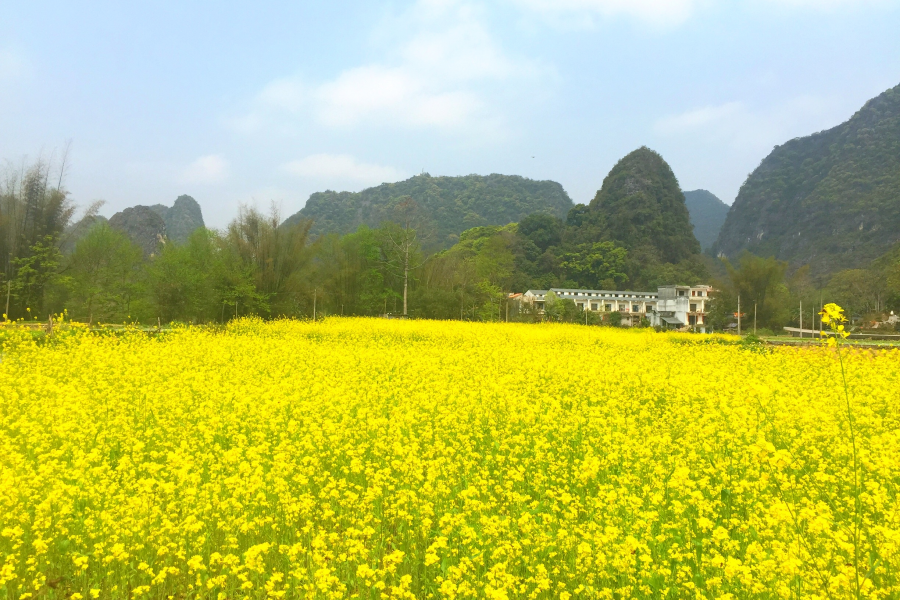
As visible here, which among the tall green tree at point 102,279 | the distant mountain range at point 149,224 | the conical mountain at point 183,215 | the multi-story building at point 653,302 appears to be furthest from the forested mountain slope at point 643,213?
the conical mountain at point 183,215

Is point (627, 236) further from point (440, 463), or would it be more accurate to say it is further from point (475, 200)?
point (440, 463)

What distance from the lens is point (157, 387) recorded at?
5914 mm

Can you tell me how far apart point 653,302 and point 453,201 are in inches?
1438

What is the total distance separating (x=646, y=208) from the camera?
70.4 m

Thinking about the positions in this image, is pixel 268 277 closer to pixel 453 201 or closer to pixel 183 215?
pixel 453 201

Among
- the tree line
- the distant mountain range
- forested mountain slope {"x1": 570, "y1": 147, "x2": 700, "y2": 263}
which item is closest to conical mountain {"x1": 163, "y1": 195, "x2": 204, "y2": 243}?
the distant mountain range

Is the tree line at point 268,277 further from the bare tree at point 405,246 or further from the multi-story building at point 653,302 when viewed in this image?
the multi-story building at point 653,302

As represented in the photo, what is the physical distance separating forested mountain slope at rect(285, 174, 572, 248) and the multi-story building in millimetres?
19458

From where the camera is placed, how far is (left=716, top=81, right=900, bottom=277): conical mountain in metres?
62.3

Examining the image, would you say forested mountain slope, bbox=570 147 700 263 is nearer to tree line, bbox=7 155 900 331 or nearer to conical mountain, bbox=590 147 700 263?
conical mountain, bbox=590 147 700 263

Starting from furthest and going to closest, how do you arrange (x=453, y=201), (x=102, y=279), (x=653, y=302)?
(x=453, y=201)
(x=653, y=302)
(x=102, y=279)

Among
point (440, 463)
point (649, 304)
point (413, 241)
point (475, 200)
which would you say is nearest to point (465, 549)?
point (440, 463)

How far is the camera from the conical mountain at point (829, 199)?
62281 mm

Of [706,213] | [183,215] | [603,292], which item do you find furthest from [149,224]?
[706,213]
